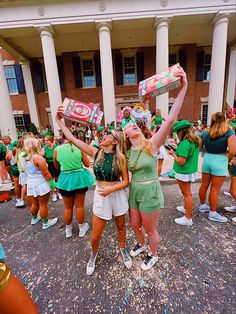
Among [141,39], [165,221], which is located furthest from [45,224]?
[141,39]

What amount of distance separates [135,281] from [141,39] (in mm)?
12945

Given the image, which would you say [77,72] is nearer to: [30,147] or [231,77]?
[231,77]

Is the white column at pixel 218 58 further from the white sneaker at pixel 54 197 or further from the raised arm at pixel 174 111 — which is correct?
the white sneaker at pixel 54 197

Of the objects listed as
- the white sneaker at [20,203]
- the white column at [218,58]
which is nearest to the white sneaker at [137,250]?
the white sneaker at [20,203]

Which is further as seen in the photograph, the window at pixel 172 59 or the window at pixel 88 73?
the window at pixel 88 73

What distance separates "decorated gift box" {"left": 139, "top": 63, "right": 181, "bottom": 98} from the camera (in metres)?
1.68

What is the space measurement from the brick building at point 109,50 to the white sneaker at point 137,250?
7.79 meters

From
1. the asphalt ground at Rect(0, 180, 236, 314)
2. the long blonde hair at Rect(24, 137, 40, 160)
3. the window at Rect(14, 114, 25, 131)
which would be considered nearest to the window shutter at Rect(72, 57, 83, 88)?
the window at Rect(14, 114, 25, 131)

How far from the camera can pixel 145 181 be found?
1.85m

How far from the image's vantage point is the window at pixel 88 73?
496 inches

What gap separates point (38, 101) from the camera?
43.9 ft

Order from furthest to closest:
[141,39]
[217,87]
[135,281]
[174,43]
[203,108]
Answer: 1. [203,108]
2. [174,43]
3. [141,39]
4. [217,87]
5. [135,281]

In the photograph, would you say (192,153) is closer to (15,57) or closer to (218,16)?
(218,16)

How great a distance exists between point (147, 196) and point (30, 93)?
13937mm
